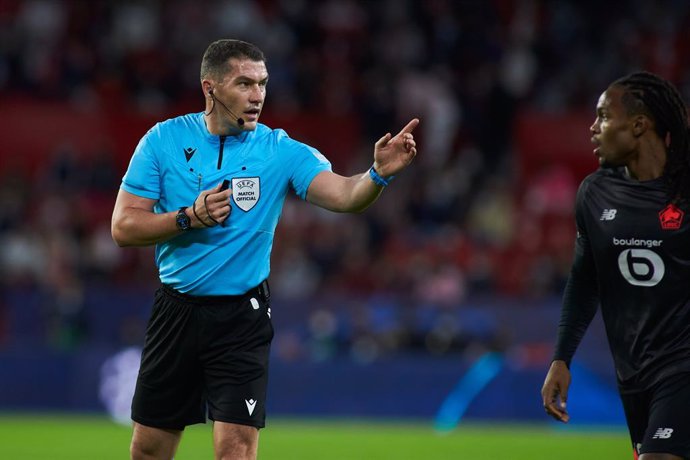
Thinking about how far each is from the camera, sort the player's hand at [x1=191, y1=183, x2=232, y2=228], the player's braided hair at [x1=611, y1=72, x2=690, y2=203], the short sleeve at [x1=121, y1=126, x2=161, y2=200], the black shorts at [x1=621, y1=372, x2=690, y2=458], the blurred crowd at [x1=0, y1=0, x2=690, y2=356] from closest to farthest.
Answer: the black shorts at [x1=621, y1=372, x2=690, y2=458] < the player's braided hair at [x1=611, y1=72, x2=690, y2=203] < the player's hand at [x1=191, y1=183, x2=232, y2=228] < the short sleeve at [x1=121, y1=126, x2=161, y2=200] < the blurred crowd at [x1=0, y1=0, x2=690, y2=356]

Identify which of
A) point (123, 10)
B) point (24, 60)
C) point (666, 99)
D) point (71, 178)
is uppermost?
point (123, 10)

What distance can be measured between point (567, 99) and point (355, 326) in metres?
6.64

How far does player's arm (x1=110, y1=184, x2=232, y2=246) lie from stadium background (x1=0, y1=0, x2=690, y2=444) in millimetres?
10433

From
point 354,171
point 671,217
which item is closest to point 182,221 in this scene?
point 671,217

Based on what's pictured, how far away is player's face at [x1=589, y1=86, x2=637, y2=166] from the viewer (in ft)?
18.8

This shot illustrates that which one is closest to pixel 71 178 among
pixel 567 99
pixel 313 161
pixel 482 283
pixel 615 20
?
pixel 482 283

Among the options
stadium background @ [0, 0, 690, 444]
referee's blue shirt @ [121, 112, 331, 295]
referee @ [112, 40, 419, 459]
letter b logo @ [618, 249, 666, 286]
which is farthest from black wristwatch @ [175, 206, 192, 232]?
stadium background @ [0, 0, 690, 444]

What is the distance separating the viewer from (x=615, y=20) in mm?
22656

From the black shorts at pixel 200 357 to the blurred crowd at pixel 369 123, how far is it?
35.3 ft

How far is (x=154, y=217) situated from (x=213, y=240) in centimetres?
34

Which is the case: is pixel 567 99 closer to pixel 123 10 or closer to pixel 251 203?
pixel 123 10

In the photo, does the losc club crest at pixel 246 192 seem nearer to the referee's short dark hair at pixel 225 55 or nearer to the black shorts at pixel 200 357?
the black shorts at pixel 200 357

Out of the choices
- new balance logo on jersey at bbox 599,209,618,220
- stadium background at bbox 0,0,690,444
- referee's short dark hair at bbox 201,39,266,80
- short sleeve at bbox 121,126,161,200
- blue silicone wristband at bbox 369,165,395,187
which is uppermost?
stadium background at bbox 0,0,690,444

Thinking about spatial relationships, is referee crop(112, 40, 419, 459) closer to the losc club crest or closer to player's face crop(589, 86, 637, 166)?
the losc club crest
